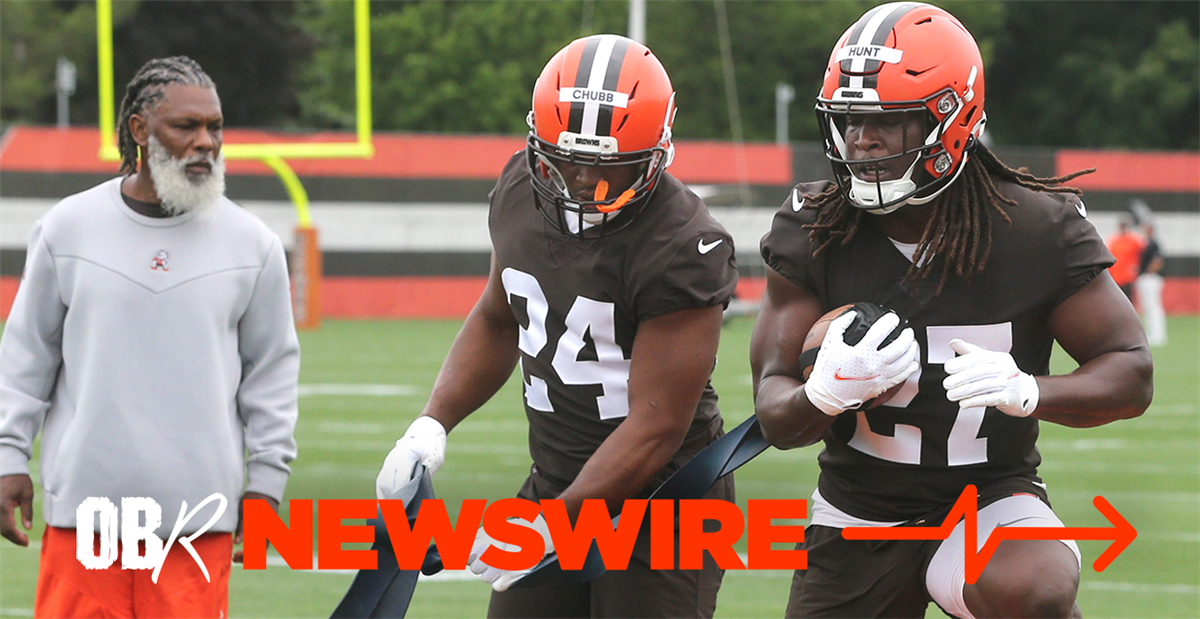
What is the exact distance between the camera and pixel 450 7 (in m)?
33.7

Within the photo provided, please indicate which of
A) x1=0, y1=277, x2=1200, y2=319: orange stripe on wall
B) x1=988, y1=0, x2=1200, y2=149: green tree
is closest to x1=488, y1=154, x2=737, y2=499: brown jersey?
x1=0, y1=277, x2=1200, y2=319: orange stripe on wall

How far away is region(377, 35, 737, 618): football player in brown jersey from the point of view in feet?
9.97

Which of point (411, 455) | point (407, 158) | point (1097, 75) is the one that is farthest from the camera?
point (1097, 75)

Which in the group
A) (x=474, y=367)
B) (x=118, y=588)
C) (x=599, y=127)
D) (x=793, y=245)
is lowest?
(x=118, y=588)

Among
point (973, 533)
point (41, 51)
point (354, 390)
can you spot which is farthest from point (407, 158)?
point (41, 51)

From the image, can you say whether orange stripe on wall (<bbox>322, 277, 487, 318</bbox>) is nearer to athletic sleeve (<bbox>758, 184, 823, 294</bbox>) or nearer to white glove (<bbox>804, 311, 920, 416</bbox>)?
athletic sleeve (<bbox>758, 184, 823, 294</bbox>)

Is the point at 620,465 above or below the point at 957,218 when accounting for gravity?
below

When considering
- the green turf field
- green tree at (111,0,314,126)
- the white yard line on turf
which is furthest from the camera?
green tree at (111,0,314,126)

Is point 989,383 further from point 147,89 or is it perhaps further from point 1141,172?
point 1141,172

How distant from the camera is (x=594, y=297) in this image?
10.2 ft

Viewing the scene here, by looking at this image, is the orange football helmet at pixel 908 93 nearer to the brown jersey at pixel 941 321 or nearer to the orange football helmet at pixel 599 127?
the brown jersey at pixel 941 321

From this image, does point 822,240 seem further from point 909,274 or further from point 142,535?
point 142,535

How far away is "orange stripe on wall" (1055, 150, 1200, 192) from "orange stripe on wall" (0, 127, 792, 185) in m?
5.45

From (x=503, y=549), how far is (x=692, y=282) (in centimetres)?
69
